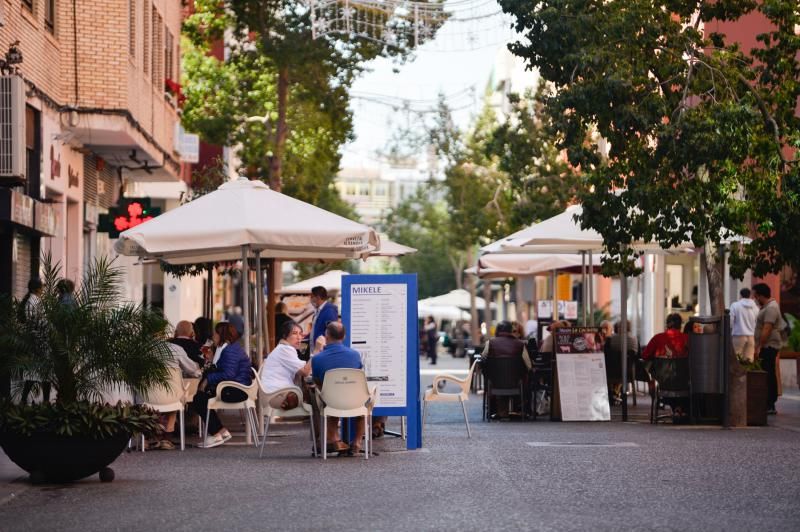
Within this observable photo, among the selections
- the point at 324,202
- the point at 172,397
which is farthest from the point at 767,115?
the point at 324,202

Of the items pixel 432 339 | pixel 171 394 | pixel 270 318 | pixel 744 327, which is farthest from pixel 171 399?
pixel 432 339

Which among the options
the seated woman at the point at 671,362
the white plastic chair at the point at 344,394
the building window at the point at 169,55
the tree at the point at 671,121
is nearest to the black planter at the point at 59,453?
the white plastic chair at the point at 344,394

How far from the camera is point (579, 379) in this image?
22.0m

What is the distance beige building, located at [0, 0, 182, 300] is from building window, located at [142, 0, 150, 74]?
0.02 m

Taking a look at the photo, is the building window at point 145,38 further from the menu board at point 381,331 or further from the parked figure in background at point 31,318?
the parked figure in background at point 31,318

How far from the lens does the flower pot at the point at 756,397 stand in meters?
20.5

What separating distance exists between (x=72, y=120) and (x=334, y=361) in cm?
1226

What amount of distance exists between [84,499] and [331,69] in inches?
1109

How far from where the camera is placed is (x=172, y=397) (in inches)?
674

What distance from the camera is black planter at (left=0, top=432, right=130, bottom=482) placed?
523 inches

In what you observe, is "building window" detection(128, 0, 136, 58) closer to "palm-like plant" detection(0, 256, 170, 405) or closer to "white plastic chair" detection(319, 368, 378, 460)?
"white plastic chair" detection(319, 368, 378, 460)

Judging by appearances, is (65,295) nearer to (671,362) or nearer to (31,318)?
(31,318)

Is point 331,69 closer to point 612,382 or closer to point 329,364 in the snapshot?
point 612,382

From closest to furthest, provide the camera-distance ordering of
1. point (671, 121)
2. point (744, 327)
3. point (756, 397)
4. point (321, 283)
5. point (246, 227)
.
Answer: point (246, 227)
point (756, 397)
point (671, 121)
point (744, 327)
point (321, 283)
